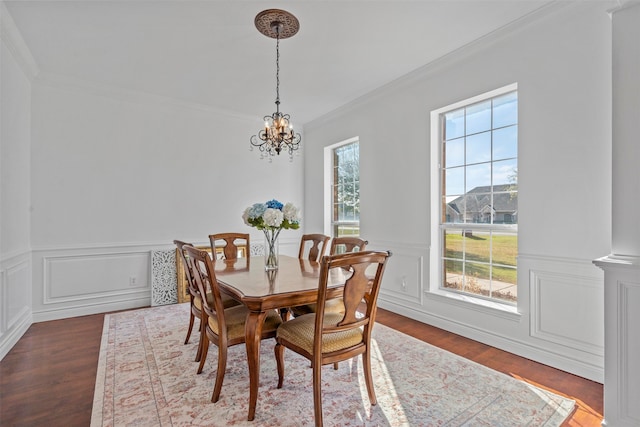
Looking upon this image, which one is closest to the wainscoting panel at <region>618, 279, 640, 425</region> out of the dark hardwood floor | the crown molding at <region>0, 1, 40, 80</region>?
the dark hardwood floor

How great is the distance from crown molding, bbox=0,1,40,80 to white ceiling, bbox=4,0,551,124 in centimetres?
5

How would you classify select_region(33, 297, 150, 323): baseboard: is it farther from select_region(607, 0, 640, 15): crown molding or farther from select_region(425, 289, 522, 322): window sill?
select_region(607, 0, 640, 15): crown molding

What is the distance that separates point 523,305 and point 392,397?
4.77 feet

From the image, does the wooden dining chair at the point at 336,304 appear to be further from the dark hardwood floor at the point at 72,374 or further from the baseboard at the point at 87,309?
the baseboard at the point at 87,309

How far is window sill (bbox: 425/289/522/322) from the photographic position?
2.77 meters

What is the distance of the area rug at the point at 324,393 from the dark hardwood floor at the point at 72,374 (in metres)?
0.10

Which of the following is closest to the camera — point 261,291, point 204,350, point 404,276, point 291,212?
point 261,291

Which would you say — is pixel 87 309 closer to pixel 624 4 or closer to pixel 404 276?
pixel 404 276

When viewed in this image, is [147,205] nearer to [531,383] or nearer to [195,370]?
[195,370]

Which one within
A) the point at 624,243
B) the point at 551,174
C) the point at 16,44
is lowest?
the point at 624,243

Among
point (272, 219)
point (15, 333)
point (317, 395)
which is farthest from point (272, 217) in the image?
point (15, 333)

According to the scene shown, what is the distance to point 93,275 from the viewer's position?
3902 millimetres

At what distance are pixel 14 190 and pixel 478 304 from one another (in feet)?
15.1

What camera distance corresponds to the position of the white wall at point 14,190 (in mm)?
2756
